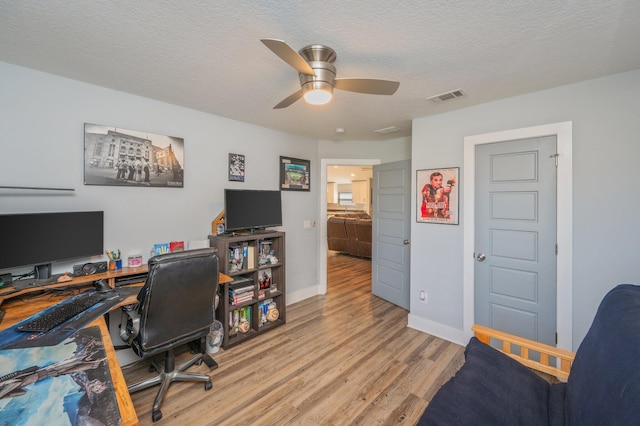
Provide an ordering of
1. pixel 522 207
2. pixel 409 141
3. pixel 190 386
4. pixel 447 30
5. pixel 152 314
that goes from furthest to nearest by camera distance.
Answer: pixel 409 141 < pixel 522 207 < pixel 190 386 < pixel 152 314 < pixel 447 30

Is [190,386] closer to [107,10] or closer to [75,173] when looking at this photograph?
[75,173]

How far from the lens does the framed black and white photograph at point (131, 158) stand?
2.22 metres

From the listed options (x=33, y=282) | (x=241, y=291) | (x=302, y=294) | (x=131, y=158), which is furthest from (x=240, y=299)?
(x=131, y=158)

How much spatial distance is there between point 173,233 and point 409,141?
3.34 metres

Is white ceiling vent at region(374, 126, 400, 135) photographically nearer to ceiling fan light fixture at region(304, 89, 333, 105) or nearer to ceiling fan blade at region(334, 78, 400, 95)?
ceiling fan blade at region(334, 78, 400, 95)

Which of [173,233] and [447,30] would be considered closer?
[447,30]

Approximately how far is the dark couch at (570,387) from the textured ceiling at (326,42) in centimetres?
148

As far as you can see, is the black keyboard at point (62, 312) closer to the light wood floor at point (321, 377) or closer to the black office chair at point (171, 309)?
the black office chair at point (171, 309)

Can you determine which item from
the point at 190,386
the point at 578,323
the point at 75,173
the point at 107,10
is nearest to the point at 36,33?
the point at 107,10

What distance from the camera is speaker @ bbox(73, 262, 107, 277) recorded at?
2.07m

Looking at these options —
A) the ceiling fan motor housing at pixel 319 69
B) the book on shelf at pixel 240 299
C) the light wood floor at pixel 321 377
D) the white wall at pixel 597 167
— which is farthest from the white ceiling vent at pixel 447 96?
the book on shelf at pixel 240 299

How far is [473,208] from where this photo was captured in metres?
2.66

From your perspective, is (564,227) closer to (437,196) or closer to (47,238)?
(437,196)

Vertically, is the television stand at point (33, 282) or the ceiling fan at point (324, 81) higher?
the ceiling fan at point (324, 81)
